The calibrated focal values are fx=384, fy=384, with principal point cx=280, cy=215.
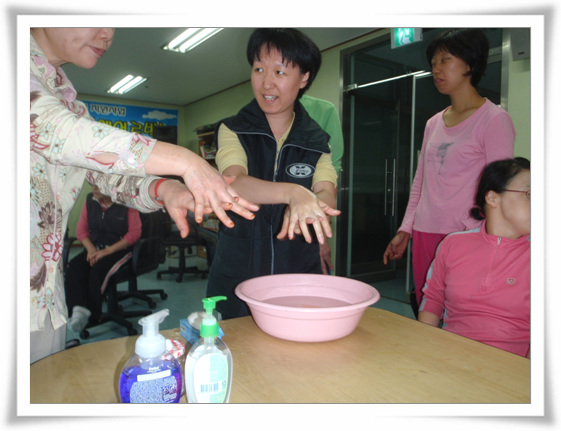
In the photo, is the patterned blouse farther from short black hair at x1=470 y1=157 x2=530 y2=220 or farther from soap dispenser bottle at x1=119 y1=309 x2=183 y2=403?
short black hair at x1=470 y1=157 x2=530 y2=220

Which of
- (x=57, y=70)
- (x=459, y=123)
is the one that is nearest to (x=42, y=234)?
(x=57, y=70)

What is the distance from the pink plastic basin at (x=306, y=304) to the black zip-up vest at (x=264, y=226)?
30 cm

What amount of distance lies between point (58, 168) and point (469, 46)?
1.60m

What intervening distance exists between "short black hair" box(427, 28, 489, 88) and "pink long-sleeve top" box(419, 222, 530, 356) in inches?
28.9

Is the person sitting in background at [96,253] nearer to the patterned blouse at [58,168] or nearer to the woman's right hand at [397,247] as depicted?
the patterned blouse at [58,168]

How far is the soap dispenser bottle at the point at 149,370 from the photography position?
0.57 meters

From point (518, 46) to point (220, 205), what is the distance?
2.10m

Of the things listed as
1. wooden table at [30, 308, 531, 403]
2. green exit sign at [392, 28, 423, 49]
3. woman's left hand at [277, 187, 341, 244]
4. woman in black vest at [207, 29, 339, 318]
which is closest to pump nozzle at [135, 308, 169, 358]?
wooden table at [30, 308, 531, 403]

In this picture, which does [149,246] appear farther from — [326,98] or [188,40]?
[326,98]

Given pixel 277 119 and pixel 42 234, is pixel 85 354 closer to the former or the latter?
pixel 42 234

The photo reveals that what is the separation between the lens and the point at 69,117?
2.35 ft

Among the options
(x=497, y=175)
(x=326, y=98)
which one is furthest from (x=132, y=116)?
(x=497, y=175)

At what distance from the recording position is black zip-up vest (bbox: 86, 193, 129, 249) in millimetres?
3203
